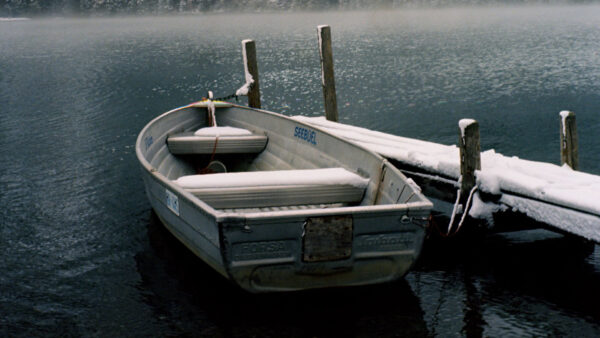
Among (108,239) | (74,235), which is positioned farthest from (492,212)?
(74,235)

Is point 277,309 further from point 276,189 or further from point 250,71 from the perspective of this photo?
point 250,71

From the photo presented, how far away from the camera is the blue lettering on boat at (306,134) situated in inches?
472

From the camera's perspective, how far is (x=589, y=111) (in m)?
25.2

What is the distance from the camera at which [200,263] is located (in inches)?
414

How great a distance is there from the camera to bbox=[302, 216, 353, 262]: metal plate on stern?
7.79 meters

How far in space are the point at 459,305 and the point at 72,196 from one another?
10.0 metres

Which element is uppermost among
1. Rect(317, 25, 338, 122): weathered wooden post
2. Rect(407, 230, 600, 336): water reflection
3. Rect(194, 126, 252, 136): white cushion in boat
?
Rect(317, 25, 338, 122): weathered wooden post

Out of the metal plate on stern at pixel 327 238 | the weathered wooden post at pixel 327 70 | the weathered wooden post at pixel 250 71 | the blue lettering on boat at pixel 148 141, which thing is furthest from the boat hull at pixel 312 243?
the weathered wooden post at pixel 250 71

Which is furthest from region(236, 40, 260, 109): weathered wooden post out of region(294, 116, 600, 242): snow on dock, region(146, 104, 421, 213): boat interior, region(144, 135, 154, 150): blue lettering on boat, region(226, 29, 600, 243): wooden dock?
region(294, 116, 600, 242): snow on dock

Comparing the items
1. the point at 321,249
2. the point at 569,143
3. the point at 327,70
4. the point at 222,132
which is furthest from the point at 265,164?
the point at 569,143

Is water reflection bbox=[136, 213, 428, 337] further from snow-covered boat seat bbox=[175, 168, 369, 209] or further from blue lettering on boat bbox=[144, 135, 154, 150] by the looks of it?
blue lettering on boat bbox=[144, 135, 154, 150]

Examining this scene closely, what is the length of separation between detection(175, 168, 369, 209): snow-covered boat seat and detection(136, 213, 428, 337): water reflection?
4.36 ft

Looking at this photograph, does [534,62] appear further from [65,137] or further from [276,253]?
[276,253]

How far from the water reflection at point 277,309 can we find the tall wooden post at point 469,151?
2.14 m
